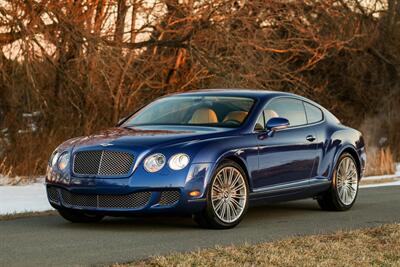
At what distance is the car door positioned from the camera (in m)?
11.1

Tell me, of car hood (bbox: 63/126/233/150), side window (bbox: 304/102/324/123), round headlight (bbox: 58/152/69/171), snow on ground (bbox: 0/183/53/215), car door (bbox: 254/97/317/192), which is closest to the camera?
car hood (bbox: 63/126/233/150)

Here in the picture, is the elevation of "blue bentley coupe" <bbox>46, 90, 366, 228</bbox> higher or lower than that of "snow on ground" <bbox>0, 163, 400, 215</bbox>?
higher

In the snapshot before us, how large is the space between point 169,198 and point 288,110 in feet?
9.04

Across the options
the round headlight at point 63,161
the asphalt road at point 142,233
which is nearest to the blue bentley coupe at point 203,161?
the round headlight at point 63,161

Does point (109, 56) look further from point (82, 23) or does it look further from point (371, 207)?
point (371, 207)

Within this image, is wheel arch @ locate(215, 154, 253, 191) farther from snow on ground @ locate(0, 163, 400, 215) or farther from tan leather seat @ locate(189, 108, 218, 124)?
snow on ground @ locate(0, 163, 400, 215)

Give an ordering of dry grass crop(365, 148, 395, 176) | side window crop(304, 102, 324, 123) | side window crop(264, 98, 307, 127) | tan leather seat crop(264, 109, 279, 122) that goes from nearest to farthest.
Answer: tan leather seat crop(264, 109, 279, 122)
side window crop(264, 98, 307, 127)
side window crop(304, 102, 324, 123)
dry grass crop(365, 148, 395, 176)

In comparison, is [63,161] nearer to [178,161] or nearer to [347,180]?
[178,161]

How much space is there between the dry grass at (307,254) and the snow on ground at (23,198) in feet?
15.6

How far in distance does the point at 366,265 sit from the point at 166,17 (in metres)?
12.6

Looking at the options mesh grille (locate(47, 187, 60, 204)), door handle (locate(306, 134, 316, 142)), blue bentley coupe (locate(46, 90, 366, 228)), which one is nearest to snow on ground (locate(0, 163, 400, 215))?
mesh grille (locate(47, 187, 60, 204))

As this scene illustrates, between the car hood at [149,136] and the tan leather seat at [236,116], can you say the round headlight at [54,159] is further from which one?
the tan leather seat at [236,116]

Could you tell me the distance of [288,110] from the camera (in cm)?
1219

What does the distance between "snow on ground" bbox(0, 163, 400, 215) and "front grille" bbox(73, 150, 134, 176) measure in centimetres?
246
